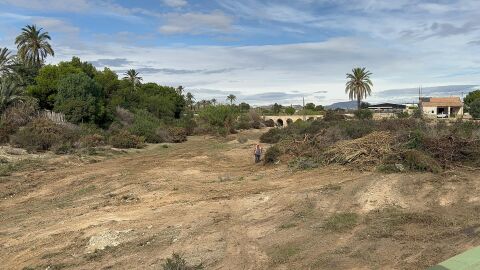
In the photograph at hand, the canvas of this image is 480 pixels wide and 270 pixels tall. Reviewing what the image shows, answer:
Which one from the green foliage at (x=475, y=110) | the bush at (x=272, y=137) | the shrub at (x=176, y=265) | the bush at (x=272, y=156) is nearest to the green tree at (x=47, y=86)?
the bush at (x=272, y=137)

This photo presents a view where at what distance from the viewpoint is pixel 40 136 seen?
28.7 meters

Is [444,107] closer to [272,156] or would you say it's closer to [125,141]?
[125,141]

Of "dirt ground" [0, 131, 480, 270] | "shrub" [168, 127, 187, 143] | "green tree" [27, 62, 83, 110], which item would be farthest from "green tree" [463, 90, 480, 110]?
"dirt ground" [0, 131, 480, 270]

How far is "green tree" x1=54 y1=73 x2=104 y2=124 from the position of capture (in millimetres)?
38688

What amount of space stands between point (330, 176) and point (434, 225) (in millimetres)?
6886

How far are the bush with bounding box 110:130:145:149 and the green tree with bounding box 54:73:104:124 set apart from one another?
450cm

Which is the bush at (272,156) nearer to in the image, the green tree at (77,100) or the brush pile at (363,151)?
the brush pile at (363,151)

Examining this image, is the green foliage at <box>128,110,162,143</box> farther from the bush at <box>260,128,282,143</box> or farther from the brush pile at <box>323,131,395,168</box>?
the brush pile at <box>323,131,395,168</box>

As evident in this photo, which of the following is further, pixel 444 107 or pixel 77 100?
pixel 444 107

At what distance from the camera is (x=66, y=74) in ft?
139

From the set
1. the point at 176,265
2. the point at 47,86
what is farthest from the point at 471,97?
the point at 176,265

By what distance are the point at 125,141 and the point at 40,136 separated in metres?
6.97

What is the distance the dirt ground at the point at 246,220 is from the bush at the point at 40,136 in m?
10.1

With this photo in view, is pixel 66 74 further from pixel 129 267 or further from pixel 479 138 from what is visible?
pixel 129 267
